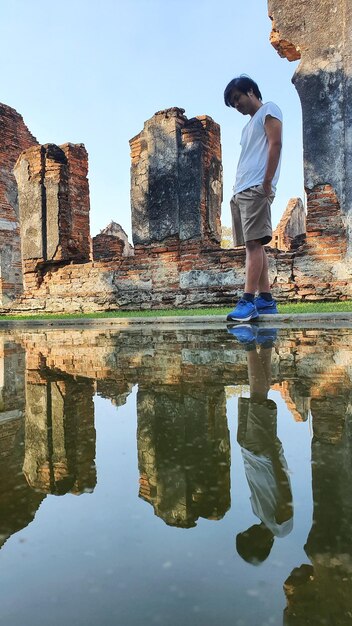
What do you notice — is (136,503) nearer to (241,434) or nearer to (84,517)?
(84,517)

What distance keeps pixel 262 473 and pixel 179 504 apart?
0.64 feet

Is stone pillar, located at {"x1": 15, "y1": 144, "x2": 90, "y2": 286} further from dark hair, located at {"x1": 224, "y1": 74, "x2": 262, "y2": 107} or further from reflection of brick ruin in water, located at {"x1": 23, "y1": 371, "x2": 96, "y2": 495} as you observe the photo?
reflection of brick ruin in water, located at {"x1": 23, "y1": 371, "x2": 96, "y2": 495}

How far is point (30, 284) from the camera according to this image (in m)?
9.98

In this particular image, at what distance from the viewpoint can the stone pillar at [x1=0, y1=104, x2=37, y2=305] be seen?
12930 mm

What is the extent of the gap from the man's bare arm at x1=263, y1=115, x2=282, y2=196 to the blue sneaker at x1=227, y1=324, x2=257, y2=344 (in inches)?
49.6

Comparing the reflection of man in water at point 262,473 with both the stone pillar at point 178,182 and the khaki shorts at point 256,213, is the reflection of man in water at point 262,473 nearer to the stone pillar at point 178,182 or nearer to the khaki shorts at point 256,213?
the khaki shorts at point 256,213

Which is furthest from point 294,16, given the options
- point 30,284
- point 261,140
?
point 30,284

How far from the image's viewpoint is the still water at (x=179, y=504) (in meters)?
0.53

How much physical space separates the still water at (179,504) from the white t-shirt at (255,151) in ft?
9.32

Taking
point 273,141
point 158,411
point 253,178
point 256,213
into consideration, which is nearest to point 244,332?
point 256,213

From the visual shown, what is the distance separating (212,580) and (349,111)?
25.3ft

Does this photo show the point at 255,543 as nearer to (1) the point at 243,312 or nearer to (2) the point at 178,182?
(1) the point at 243,312

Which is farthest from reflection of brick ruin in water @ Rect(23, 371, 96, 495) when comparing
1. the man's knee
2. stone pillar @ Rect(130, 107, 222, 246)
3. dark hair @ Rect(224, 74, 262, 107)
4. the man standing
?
stone pillar @ Rect(130, 107, 222, 246)

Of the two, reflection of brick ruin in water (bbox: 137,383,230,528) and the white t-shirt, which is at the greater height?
the white t-shirt
